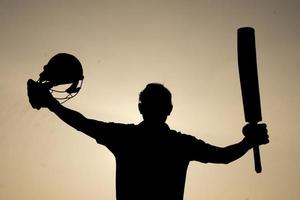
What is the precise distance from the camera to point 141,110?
3383 mm

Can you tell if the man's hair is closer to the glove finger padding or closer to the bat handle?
the glove finger padding

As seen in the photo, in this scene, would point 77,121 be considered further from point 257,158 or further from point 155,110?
point 257,158

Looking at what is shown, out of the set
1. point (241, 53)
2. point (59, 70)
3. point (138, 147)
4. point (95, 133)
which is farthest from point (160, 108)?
point (59, 70)

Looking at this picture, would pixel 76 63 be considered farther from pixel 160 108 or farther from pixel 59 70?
pixel 160 108

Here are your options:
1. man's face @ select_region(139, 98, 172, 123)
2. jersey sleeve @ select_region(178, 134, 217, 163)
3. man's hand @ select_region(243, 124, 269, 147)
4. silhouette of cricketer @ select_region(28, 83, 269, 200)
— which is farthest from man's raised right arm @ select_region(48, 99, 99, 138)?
man's hand @ select_region(243, 124, 269, 147)

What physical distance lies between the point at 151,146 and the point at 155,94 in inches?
21.6

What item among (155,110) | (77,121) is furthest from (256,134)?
(77,121)

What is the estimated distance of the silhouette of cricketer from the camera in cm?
311

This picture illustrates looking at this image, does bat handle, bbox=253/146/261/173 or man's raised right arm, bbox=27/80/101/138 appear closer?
man's raised right arm, bbox=27/80/101/138

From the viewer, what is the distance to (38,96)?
11.2 ft

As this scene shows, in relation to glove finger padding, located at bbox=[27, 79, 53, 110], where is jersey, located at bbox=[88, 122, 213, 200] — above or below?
below

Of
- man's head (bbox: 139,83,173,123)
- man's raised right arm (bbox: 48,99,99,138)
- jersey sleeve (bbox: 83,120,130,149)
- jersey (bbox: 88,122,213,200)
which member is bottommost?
jersey (bbox: 88,122,213,200)

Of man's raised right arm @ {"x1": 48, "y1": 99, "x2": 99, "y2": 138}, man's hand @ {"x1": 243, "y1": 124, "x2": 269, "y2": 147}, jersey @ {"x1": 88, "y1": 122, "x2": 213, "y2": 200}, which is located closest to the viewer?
jersey @ {"x1": 88, "y1": 122, "x2": 213, "y2": 200}

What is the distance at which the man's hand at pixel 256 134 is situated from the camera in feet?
11.0
